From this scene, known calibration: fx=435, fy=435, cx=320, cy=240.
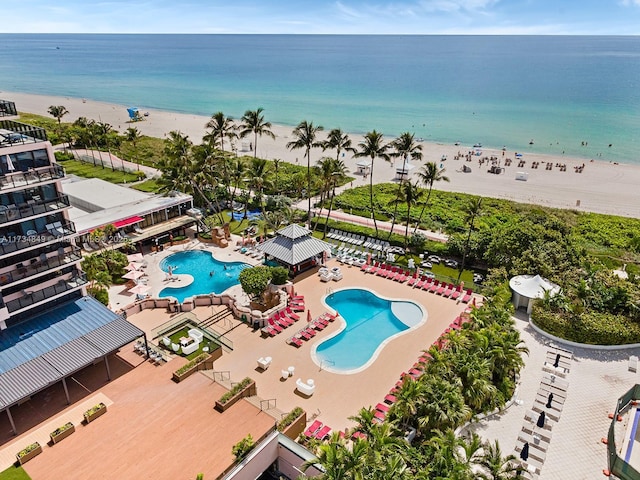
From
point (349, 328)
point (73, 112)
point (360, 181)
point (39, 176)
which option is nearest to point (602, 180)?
point (360, 181)

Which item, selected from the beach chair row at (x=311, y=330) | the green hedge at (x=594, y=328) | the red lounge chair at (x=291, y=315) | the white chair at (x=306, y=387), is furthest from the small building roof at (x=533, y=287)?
the white chair at (x=306, y=387)

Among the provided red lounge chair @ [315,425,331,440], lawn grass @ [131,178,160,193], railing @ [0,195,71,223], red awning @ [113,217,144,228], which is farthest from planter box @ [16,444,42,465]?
lawn grass @ [131,178,160,193]

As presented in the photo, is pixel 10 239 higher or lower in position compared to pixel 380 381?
higher

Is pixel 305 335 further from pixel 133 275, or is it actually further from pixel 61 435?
pixel 133 275

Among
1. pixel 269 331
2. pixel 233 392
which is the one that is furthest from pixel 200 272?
pixel 233 392

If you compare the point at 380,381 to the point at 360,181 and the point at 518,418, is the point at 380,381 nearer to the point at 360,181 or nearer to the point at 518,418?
the point at 518,418
